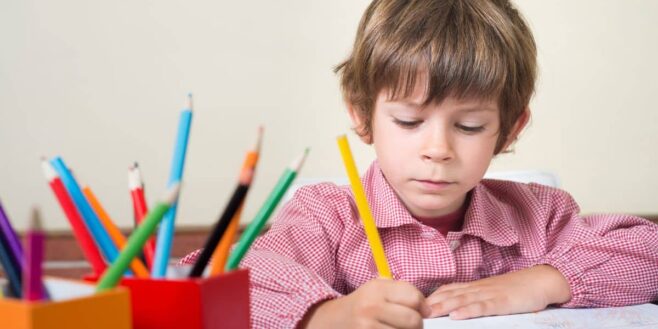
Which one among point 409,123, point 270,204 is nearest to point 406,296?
point 270,204

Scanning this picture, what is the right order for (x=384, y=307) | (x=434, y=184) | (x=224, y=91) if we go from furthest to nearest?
(x=224, y=91)
(x=434, y=184)
(x=384, y=307)

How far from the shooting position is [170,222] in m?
0.35

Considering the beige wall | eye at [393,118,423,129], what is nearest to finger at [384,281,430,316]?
eye at [393,118,423,129]

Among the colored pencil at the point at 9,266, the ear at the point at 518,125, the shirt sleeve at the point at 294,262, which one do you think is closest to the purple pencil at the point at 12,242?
the colored pencil at the point at 9,266

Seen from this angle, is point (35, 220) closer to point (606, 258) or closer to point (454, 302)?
point (454, 302)

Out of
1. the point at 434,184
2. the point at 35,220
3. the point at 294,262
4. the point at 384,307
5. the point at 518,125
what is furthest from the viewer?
the point at 518,125

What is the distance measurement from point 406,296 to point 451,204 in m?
0.43

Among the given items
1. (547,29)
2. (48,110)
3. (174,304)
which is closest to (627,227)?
(174,304)

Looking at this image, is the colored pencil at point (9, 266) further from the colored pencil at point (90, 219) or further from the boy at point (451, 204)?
the boy at point (451, 204)

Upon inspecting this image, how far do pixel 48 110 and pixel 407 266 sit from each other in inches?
47.4

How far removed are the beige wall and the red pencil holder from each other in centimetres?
145

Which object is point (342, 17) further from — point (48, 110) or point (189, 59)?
point (48, 110)

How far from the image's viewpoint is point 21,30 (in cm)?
172

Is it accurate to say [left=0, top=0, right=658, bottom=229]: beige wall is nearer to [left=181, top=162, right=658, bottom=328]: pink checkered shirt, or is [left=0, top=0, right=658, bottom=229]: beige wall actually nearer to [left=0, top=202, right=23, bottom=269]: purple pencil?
[left=181, top=162, right=658, bottom=328]: pink checkered shirt
